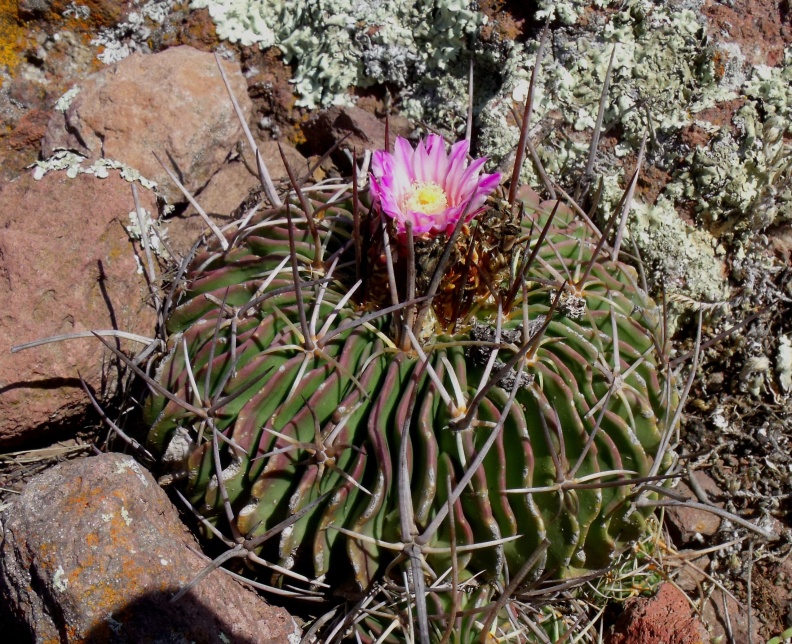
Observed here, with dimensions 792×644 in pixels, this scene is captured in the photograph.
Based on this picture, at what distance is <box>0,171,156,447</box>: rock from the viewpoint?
2.61m

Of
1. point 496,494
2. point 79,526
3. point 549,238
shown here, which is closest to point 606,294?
point 549,238

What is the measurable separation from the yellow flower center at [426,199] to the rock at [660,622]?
1.58 meters

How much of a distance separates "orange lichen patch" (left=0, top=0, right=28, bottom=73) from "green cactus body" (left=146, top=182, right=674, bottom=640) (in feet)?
6.54

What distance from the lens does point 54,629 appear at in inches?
78.6

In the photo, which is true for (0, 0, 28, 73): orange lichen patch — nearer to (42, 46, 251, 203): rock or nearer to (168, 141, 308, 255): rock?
(42, 46, 251, 203): rock

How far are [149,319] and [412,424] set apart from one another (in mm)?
1382

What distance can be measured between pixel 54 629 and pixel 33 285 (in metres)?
1.26

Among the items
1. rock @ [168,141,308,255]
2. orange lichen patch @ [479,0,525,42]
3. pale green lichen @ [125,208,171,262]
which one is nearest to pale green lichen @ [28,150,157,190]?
pale green lichen @ [125,208,171,262]

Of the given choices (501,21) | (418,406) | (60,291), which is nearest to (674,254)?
(501,21)

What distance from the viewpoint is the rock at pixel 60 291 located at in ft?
8.55

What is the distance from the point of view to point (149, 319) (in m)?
2.93

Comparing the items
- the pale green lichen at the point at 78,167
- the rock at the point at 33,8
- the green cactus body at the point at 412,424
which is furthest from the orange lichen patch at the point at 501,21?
the rock at the point at 33,8

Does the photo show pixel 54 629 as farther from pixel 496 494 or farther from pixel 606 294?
pixel 606 294

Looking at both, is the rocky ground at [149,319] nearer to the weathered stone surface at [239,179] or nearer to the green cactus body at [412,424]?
the weathered stone surface at [239,179]
